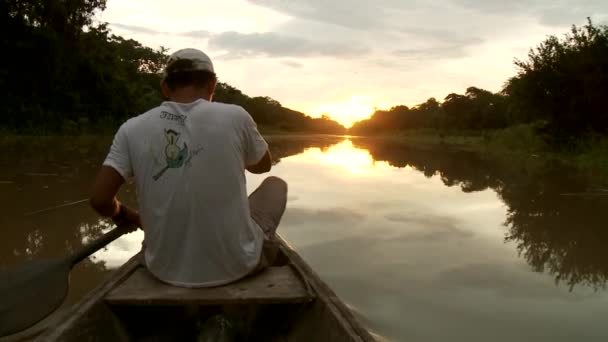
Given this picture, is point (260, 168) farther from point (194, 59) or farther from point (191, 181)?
point (194, 59)

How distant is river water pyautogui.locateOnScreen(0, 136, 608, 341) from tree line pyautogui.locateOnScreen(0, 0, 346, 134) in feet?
43.0

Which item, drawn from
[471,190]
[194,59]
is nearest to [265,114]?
[471,190]

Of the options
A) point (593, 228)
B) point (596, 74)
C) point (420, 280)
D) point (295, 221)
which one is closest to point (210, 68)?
point (420, 280)

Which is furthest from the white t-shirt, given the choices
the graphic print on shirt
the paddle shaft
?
the paddle shaft

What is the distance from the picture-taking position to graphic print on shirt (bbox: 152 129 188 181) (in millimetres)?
2027

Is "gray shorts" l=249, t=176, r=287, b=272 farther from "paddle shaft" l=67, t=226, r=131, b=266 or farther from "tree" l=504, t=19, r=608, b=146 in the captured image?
"tree" l=504, t=19, r=608, b=146

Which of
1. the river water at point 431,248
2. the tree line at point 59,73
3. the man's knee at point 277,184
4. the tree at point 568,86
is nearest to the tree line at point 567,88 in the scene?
the tree at point 568,86

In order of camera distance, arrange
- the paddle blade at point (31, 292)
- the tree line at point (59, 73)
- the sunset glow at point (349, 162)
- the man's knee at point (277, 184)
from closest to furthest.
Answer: the paddle blade at point (31, 292), the man's knee at point (277, 184), the sunset glow at point (349, 162), the tree line at point (59, 73)

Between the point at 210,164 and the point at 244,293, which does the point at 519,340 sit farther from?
the point at 210,164

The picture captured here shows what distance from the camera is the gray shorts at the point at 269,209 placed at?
2.48 m

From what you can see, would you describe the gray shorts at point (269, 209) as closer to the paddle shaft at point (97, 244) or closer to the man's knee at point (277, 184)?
the man's knee at point (277, 184)

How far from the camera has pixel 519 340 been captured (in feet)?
9.12

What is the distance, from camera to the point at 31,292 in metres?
2.60

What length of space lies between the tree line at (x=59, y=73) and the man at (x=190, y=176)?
18922mm
